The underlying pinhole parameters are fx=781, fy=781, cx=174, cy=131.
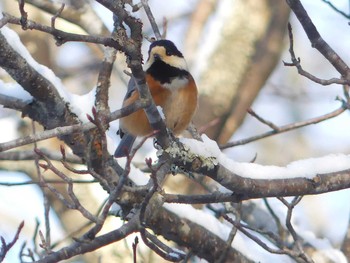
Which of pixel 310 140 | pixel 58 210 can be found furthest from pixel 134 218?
pixel 310 140

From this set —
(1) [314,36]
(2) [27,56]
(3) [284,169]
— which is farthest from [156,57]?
(1) [314,36]

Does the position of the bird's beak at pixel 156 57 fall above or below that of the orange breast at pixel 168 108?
above

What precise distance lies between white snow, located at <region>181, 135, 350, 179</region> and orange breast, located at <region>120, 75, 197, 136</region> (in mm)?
602

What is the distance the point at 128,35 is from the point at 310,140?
9.32 meters

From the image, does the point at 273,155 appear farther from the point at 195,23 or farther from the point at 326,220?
the point at 195,23

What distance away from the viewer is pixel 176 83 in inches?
141

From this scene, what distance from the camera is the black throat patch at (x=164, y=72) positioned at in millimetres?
3551

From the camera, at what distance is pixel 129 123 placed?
3.53 meters

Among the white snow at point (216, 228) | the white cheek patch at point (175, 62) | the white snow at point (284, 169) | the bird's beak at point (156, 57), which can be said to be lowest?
the white snow at point (284, 169)

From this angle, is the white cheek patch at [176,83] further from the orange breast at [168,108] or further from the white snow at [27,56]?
the white snow at [27,56]

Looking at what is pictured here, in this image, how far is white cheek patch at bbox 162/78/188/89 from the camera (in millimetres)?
3540

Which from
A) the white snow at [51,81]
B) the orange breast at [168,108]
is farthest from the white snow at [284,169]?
the white snow at [51,81]

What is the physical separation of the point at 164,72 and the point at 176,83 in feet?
0.25

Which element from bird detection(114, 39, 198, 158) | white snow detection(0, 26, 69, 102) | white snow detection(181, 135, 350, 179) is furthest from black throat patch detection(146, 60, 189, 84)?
white snow detection(181, 135, 350, 179)
